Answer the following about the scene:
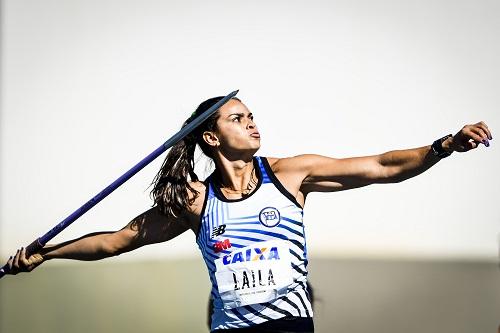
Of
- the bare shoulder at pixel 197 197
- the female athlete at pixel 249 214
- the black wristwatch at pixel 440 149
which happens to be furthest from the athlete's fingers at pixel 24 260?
the black wristwatch at pixel 440 149

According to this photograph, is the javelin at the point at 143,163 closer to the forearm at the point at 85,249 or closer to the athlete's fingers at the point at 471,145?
the forearm at the point at 85,249

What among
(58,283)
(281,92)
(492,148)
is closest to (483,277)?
(492,148)

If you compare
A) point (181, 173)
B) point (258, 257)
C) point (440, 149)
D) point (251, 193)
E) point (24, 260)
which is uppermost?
point (181, 173)

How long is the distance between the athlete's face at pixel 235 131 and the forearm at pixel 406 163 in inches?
31.8

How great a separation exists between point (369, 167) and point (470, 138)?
682mm

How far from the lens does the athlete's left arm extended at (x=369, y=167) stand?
4.40 metres

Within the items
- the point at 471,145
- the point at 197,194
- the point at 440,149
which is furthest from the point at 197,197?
the point at 471,145

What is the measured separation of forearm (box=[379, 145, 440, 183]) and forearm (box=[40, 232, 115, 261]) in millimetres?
1872

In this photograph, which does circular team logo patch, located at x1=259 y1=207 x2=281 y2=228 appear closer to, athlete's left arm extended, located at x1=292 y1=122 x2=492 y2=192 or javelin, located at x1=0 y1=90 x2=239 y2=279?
athlete's left arm extended, located at x1=292 y1=122 x2=492 y2=192

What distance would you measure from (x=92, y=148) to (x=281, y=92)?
2327 millimetres

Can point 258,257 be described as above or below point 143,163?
below

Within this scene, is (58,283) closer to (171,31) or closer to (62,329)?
(62,329)

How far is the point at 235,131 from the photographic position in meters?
4.88

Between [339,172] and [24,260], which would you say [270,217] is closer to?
[339,172]
